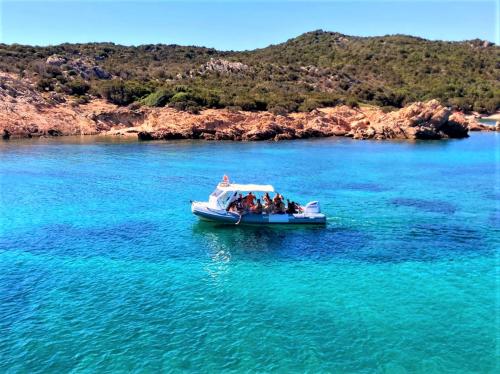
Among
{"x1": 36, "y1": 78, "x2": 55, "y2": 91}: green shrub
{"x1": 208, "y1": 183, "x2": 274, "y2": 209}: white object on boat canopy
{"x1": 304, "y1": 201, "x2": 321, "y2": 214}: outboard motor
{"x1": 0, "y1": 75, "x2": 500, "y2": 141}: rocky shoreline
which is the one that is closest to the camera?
{"x1": 304, "y1": 201, "x2": 321, "y2": 214}: outboard motor

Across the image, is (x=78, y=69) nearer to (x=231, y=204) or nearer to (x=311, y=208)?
(x=231, y=204)

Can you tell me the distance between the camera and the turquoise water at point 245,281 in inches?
614

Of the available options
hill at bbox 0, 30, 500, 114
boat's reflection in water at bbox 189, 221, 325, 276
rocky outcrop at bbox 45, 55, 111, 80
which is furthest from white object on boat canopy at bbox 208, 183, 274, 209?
rocky outcrop at bbox 45, 55, 111, 80

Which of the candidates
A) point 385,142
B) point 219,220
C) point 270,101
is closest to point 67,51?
point 270,101

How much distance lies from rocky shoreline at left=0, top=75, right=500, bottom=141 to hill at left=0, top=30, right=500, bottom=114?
382cm

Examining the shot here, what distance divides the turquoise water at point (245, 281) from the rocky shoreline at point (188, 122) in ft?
110

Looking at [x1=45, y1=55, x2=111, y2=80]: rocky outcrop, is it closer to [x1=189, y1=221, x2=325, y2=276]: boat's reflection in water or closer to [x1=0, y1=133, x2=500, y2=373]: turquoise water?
[x1=0, y1=133, x2=500, y2=373]: turquoise water

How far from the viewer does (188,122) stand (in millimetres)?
76750

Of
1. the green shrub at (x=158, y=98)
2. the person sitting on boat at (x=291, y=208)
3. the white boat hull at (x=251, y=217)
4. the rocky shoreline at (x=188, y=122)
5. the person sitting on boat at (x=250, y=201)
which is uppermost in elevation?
the green shrub at (x=158, y=98)

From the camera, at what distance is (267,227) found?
2967 cm

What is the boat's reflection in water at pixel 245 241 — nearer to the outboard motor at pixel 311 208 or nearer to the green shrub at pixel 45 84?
the outboard motor at pixel 311 208

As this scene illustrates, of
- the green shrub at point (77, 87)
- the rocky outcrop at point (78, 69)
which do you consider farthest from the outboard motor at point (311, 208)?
the rocky outcrop at point (78, 69)

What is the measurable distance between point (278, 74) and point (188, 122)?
161 ft

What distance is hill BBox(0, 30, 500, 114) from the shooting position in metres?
87.4
